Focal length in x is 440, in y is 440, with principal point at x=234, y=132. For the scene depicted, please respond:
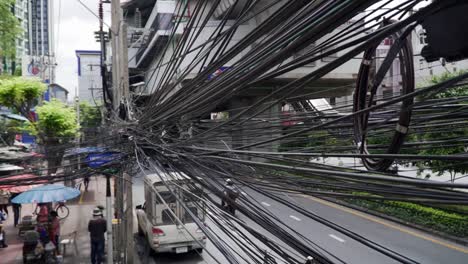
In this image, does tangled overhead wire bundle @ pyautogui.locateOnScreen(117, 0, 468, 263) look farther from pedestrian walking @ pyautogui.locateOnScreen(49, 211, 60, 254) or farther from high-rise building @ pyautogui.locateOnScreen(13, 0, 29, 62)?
high-rise building @ pyautogui.locateOnScreen(13, 0, 29, 62)

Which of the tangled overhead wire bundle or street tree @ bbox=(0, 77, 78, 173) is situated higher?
street tree @ bbox=(0, 77, 78, 173)

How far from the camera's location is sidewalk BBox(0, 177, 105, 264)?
38.7 feet

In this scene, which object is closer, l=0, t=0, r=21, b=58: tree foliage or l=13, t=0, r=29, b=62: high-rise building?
l=0, t=0, r=21, b=58: tree foliage

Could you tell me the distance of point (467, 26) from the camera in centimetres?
197

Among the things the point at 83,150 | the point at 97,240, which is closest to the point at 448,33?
the point at 83,150

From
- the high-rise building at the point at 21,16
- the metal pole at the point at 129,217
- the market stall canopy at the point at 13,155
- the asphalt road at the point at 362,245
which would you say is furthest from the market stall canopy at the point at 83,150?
the high-rise building at the point at 21,16

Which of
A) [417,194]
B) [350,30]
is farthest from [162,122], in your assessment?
[417,194]

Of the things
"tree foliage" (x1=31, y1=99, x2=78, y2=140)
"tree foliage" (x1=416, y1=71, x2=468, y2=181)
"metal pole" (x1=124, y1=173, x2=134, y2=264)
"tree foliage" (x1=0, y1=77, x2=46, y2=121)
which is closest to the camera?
"tree foliage" (x1=416, y1=71, x2=468, y2=181)

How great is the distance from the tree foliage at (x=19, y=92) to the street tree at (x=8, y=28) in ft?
4.16

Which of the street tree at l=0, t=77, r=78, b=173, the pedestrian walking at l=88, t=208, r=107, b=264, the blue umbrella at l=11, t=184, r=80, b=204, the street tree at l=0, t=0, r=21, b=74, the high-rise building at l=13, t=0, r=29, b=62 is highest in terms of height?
the high-rise building at l=13, t=0, r=29, b=62

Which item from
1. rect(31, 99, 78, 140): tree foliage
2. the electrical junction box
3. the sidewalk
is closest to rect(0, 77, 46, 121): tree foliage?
rect(31, 99, 78, 140): tree foliage

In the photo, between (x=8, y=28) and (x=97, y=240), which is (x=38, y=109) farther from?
(x=97, y=240)

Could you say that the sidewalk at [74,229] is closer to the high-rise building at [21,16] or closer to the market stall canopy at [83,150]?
the market stall canopy at [83,150]

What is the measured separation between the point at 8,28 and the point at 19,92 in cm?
213
